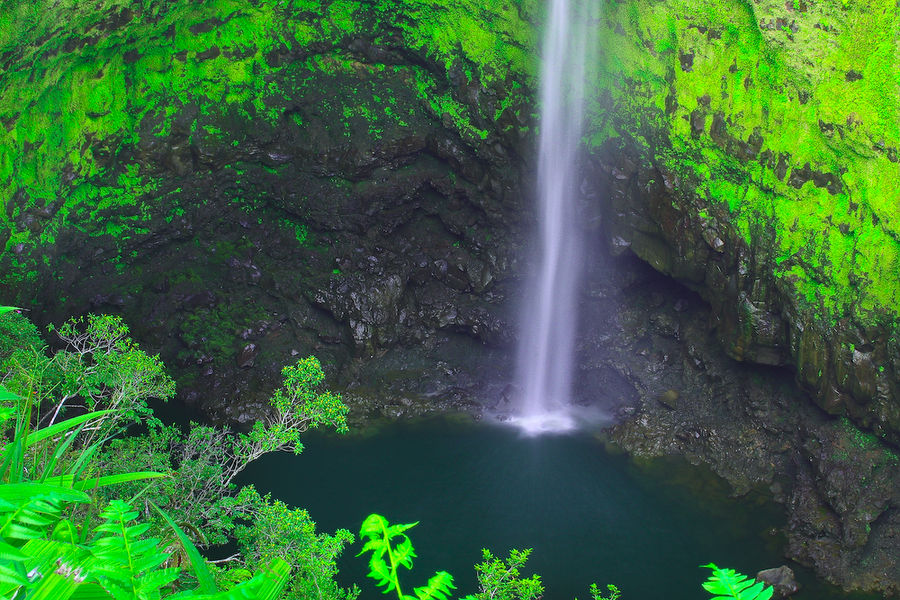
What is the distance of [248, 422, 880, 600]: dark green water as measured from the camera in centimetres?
1424

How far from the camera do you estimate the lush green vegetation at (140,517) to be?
2.53m

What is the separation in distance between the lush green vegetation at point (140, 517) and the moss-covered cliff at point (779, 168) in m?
8.93

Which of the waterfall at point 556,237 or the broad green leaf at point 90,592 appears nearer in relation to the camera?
the broad green leaf at point 90,592

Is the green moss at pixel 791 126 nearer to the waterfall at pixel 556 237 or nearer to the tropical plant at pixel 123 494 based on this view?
the waterfall at pixel 556 237

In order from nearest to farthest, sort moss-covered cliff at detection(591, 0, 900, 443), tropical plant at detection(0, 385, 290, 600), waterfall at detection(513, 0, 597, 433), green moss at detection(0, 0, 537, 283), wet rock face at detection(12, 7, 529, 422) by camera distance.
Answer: tropical plant at detection(0, 385, 290, 600) → moss-covered cliff at detection(591, 0, 900, 443) → green moss at detection(0, 0, 537, 283) → waterfall at detection(513, 0, 597, 433) → wet rock face at detection(12, 7, 529, 422)

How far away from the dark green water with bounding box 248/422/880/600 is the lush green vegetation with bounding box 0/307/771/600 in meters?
3.21

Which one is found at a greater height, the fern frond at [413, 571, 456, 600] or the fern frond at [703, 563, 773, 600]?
the fern frond at [703, 563, 773, 600]

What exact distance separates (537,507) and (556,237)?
9.38 metres


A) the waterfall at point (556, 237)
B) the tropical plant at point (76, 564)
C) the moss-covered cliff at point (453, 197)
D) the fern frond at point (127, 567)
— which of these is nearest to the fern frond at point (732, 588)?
the tropical plant at point (76, 564)

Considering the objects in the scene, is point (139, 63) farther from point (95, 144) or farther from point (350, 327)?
point (350, 327)

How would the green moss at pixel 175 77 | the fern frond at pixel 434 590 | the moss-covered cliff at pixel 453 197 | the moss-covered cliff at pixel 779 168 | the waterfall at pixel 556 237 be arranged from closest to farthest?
the fern frond at pixel 434 590, the moss-covered cliff at pixel 779 168, the moss-covered cliff at pixel 453 197, the green moss at pixel 175 77, the waterfall at pixel 556 237

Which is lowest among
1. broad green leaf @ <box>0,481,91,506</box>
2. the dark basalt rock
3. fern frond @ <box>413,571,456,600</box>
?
the dark basalt rock

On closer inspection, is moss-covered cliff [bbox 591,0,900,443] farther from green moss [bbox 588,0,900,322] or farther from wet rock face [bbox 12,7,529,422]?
wet rock face [bbox 12,7,529,422]

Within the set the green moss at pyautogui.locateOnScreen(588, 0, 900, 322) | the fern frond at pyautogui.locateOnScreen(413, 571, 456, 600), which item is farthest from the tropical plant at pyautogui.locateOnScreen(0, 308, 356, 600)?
the green moss at pyautogui.locateOnScreen(588, 0, 900, 322)
